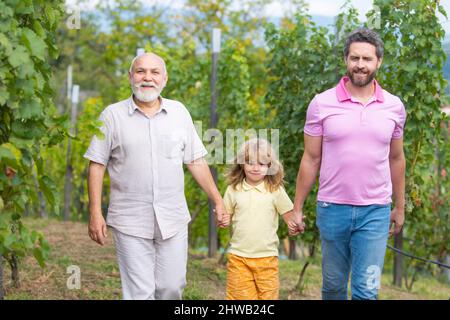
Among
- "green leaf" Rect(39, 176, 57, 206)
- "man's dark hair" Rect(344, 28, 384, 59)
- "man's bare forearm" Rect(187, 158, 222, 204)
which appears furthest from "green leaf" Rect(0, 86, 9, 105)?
"man's dark hair" Rect(344, 28, 384, 59)

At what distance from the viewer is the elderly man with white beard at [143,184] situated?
425 cm

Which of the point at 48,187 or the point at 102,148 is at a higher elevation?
the point at 102,148

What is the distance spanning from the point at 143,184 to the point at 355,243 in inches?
44.3

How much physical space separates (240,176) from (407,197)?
6.18ft

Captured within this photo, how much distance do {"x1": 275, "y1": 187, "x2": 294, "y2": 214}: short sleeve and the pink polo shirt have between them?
33cm

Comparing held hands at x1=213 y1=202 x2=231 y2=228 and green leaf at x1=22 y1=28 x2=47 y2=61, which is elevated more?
green leaf at x1=22 y1=28 x2=47 y2=61

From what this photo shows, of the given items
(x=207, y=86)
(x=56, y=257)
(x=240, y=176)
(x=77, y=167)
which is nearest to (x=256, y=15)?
(x=77, y=167)

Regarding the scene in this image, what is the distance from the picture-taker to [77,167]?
12680mm

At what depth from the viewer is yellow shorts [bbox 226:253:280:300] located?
4.53m

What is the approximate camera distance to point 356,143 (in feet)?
13.8

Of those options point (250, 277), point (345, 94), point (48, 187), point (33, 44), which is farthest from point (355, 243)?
point (33, 44)

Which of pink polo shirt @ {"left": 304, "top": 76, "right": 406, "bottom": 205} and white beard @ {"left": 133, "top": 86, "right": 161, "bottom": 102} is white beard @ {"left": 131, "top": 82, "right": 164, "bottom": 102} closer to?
white beard @ {"left": 133, "top": 86, "right": 161, "bottom": 102}

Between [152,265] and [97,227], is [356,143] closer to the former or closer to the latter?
[152,265]
